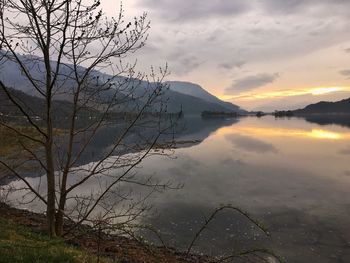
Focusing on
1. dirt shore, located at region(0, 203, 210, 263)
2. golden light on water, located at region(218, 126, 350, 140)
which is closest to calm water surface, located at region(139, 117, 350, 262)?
dirt shore, located at region(0, 203, 210, 263)

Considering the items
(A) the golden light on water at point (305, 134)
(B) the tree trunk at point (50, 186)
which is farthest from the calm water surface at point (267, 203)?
(A) the golden light on water at point (305, 134)

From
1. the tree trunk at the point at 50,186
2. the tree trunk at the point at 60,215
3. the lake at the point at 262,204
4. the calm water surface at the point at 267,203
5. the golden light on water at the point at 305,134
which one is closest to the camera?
the tree trunk at the point at 50,186

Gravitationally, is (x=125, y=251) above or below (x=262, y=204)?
above

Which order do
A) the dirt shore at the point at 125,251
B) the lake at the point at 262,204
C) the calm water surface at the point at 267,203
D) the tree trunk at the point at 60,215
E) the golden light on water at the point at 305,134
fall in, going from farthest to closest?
the golden light on water at the point at 305,134, the calm water surface at the point at 267,203, the lake at the point at 262,204, the dirt shore at the point at 125,251, the tree trunk at the point at 60,215

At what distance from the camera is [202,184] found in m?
40.0

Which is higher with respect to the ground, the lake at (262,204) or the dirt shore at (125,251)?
the dirt shore at (125,251)

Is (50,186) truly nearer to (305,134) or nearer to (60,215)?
(60,215)

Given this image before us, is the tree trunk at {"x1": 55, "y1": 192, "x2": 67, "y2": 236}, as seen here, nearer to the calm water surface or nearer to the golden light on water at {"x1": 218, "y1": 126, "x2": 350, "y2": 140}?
the calm water surface

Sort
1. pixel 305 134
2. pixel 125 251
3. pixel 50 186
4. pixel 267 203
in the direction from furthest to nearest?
pixel 305 134
pixel 267 203
pixel 125 251
pixel 50 186

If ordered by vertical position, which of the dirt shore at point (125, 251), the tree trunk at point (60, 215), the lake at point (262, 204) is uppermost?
the tree trunk at point (60, 215)

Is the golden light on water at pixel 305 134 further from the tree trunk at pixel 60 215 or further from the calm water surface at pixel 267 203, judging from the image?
the tree trunk at pixel 60 215

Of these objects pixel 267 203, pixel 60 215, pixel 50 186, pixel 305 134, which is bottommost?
pixel 267 203

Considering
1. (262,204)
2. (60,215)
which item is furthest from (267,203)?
(60,215)

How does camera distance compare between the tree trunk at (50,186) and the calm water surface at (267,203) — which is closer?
the tree trunk at (50,186)
